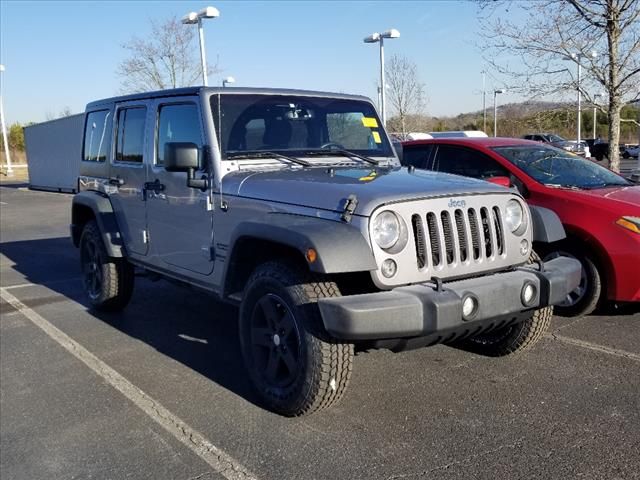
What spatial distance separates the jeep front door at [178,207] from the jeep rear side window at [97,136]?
1.16 metres

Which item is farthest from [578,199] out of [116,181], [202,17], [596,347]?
[202,17]

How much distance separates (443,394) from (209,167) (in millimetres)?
2176

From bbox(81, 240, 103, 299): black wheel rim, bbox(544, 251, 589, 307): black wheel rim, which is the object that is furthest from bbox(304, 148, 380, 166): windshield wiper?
bbox(81, 240, 103, 299): black wheel rim

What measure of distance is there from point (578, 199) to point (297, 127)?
2.52 metres

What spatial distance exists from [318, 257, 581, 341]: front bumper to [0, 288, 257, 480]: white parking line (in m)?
0.86

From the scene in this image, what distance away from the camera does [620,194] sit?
5.53m

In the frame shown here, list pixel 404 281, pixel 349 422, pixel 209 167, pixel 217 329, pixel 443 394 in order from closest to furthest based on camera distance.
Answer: pixel 404 281 → pixel 349 422 → pixel 443 394 → pixel 209 167 → pixel 217 329

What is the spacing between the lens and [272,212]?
3.83m

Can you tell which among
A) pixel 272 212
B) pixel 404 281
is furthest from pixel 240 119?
pixel 404 281

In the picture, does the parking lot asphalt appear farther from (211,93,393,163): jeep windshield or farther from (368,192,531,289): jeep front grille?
(211,93,393,163): jeep windshield

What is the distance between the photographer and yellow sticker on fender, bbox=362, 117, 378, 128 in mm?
5238

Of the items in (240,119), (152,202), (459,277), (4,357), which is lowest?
(4,357)

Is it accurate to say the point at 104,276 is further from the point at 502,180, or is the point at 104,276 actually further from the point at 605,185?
the point at 605,185

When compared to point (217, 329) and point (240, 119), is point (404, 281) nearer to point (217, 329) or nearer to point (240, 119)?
point (240, 119)
